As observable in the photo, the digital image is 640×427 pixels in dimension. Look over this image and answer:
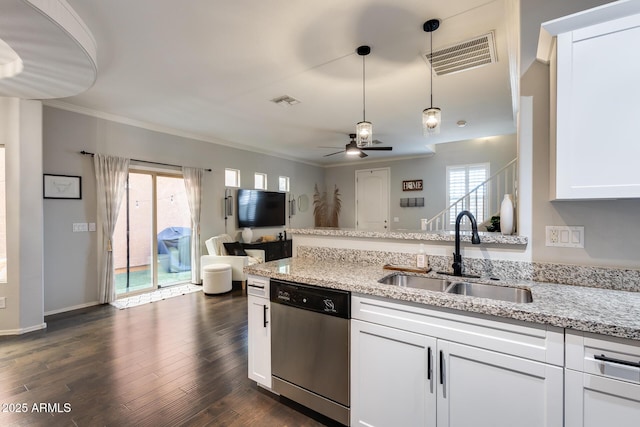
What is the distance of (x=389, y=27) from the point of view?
2.26m

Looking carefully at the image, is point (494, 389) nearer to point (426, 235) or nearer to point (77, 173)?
point (426, 235)

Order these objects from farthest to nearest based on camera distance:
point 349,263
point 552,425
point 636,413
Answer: point 349,263, point 552,425, point 636,413

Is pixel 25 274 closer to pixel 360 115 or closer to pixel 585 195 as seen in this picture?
pixel 360 115

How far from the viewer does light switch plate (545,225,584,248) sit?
61.4 inches

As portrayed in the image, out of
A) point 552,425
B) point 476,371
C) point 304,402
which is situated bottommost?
point 304,402

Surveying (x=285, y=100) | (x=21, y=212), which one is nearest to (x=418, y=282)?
(x=285, y=100)

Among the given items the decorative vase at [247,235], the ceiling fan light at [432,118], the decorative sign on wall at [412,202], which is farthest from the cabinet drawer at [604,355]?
the decorative sign on wall at [412,202]

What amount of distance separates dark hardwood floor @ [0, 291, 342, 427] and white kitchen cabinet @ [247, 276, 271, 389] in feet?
0.64

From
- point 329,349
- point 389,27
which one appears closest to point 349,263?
point 329,349

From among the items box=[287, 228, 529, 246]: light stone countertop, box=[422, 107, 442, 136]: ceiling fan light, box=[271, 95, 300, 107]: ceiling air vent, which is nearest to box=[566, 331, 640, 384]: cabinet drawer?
box=[287, 228, 529, 246]: light stone countertop

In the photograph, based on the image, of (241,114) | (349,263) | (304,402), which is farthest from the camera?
(241,114)

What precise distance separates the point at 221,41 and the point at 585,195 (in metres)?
2.73

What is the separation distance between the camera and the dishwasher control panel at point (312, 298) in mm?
1662

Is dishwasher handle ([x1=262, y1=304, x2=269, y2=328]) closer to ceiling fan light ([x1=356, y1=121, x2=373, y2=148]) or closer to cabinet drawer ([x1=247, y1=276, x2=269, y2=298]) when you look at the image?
cabinet drawer ([x1=247, y1=276, x2=269, y2=298])
